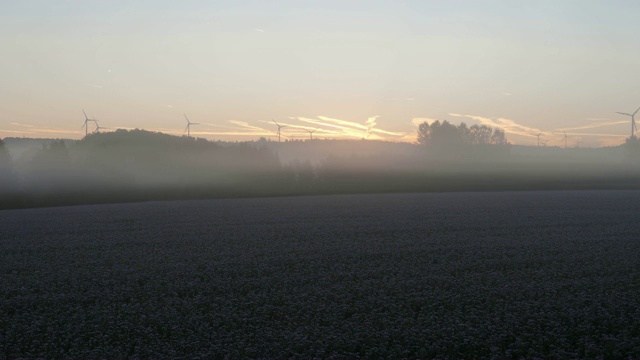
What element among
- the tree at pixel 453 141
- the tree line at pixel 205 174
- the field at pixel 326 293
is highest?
the tree at pixel 453 141

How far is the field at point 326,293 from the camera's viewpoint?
26.4ft

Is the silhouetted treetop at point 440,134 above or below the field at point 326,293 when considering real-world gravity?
above

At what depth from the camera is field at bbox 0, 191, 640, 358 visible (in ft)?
26.4

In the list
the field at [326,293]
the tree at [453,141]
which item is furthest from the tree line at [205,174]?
the tree at [453,141]

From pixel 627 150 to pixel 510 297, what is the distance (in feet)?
582

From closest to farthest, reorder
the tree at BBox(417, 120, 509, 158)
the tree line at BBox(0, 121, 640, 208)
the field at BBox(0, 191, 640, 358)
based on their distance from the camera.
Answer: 1. the field at BBox(0, 191, 640, 358)
2. the tree line at BBox(0, 121, 640, 208)
3. the tree at BBox(417, 120, 509, 158)

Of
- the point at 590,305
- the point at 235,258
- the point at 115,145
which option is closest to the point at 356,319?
the point at 590,305

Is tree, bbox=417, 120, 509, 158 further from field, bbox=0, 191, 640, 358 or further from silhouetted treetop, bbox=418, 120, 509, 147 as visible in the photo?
field, bbox=0, 191, 640, 358

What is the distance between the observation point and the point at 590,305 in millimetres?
9836

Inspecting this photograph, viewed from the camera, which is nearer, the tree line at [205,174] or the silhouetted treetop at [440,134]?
the tree line at [205,174]

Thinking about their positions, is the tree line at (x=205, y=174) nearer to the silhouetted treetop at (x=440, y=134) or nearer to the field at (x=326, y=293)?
the field at (x=326, y=293)

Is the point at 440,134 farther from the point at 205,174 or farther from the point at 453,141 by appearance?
the point at 205,174

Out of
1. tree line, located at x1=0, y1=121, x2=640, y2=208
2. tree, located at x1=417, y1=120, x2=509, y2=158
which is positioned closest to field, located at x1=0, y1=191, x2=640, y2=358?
tree line, located at x1=0, y1=121, x2=640, y2=208

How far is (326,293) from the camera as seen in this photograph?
35.5ft
